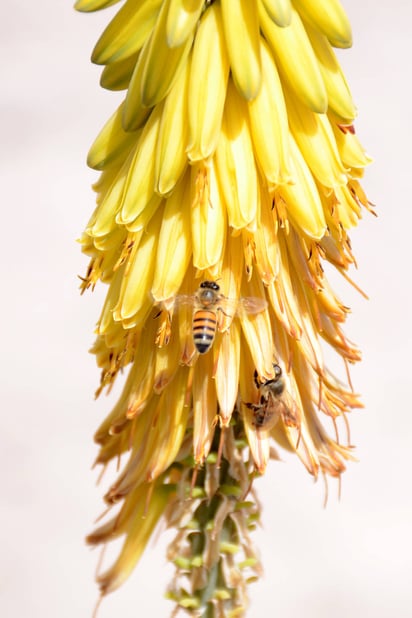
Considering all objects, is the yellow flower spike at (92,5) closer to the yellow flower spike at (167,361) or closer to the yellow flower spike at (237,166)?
the yellow flower spike at (237,166)

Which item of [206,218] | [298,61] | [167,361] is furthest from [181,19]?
[167,361]

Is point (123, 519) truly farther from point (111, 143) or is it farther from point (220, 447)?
point (111, 143)

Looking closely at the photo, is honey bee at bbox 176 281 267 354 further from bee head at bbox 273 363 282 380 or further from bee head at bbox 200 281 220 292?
bee head at bbox 273 363 282 380

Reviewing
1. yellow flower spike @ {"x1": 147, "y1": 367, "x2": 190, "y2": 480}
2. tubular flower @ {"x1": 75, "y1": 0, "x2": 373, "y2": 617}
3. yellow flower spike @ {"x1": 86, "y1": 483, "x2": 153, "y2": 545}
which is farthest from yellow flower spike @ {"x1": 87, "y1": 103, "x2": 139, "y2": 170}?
yellow flower spike @ {"x1": 86, "y1": 483, "x2": 153, "y2": 545}

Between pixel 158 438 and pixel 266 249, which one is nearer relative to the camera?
pixel 266 249

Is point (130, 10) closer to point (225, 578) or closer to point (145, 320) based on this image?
point (145, 320)

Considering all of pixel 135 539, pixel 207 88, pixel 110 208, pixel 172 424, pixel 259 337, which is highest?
pixel 207 88

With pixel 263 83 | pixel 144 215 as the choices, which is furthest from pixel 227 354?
pixel 263 83
